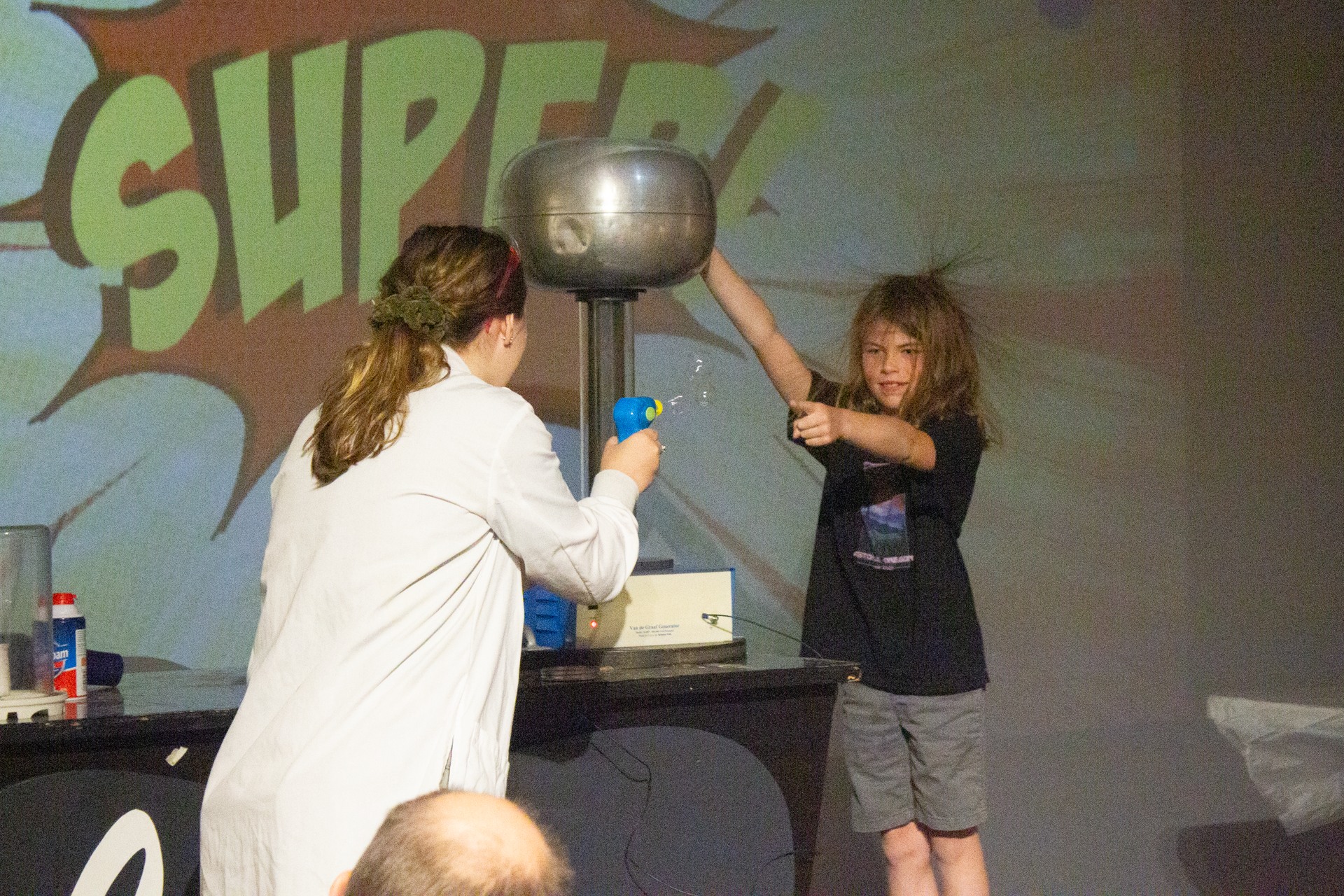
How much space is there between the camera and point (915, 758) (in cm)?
230

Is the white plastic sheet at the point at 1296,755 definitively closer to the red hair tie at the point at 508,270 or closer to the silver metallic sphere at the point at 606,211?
the silver metallic sphere at the point at 606,211

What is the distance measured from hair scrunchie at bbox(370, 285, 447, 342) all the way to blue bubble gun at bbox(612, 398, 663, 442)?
416 mm

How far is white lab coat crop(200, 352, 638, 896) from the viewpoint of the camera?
1402mm

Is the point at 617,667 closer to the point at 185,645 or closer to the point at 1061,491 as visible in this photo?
the point at 185,645

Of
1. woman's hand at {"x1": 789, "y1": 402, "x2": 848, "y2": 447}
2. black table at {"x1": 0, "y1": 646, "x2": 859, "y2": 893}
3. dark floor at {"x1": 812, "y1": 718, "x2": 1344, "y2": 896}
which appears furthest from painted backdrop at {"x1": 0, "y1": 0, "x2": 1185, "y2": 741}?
woman's hand at {"x1": 789, "y1": 402, "x2": 848, "y2": 447}

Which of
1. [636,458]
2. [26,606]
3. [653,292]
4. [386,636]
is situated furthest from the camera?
[653,292]

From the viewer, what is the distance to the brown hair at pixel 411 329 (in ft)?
4.85

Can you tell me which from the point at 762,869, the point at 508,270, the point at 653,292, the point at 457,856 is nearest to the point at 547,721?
the point at 762,869

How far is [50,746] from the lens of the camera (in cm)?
173

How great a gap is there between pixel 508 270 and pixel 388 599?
1.42 ft

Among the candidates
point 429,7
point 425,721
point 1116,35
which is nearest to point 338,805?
point 425,721

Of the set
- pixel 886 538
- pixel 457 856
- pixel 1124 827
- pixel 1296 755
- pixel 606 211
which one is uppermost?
pixel 606 211

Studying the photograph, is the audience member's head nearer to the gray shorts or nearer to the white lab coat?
the white lab coat

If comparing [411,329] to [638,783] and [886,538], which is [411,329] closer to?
[638,783]
